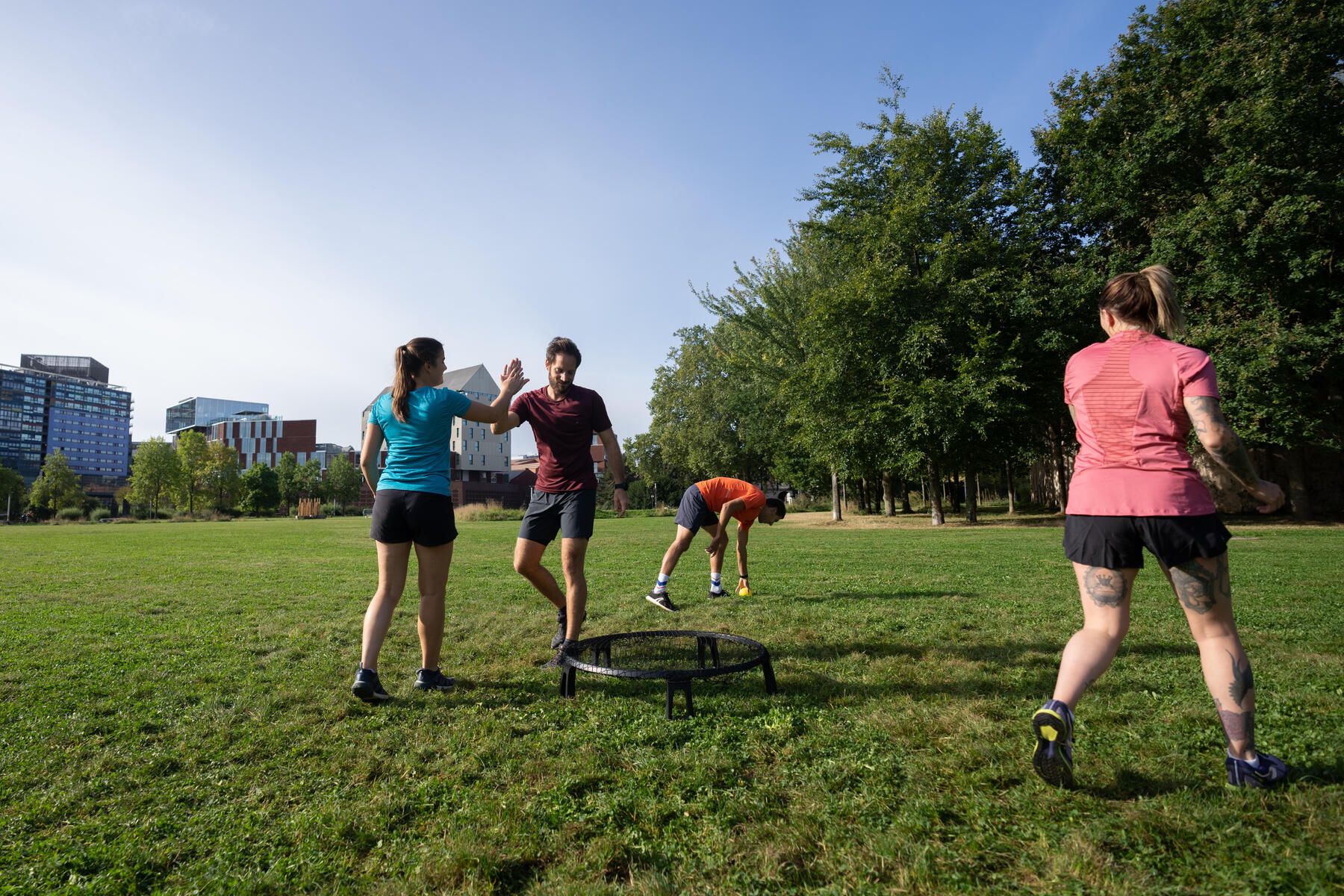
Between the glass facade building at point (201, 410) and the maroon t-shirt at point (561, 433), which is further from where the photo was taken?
the glass facade building at point (201, 410)

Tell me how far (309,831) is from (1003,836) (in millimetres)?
2415

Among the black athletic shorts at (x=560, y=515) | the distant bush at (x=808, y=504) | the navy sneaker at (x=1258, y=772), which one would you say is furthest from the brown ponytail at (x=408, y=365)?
the distant bush at (x=808, y=504)

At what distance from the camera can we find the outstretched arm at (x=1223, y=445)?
2.45m

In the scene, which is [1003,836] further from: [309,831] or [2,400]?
[2,400]

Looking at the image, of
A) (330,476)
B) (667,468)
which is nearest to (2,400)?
(330,476)

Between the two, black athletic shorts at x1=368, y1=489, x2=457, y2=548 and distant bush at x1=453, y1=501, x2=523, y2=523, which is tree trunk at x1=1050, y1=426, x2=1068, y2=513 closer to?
distant bush at x1=453, y1=501, x2=523, y2=523

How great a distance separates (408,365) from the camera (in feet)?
13.3

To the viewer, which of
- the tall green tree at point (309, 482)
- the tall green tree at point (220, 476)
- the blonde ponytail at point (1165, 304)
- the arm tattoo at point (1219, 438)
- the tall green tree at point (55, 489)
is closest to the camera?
the arm tattoo at point (1219, 438)

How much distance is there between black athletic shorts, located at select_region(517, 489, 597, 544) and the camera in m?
4.60

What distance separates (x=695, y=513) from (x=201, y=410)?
19152 centimetres

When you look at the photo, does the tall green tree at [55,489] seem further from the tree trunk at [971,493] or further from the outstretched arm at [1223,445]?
the outstretched arm at [1223,445]

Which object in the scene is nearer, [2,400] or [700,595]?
[700,595]

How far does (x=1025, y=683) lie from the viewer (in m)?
3.92

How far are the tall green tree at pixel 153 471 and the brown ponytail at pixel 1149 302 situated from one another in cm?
6764
